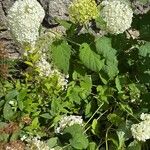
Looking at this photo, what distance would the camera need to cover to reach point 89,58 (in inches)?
129

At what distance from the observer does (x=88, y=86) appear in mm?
3506

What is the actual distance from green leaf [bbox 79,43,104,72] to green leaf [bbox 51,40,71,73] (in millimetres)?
82

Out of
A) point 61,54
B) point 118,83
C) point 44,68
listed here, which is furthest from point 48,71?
point 118,83

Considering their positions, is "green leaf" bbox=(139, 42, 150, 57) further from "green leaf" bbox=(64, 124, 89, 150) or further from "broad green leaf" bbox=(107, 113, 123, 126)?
"green leaf" bbox=(64, 124, 89, 150)

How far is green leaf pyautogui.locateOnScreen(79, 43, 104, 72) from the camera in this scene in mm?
3258

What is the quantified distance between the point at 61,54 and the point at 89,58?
6.7 inches

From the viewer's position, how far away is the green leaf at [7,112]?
3.38 metres

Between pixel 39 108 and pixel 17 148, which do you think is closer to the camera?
pixel 17 148

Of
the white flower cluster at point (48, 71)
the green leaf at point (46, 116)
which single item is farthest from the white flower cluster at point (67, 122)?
the white flower cluster at point (48, 71)

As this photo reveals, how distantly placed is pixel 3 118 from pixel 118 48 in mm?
783

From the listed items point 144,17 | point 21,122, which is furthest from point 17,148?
point 144,17

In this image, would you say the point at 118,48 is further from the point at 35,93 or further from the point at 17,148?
the point at 17,148

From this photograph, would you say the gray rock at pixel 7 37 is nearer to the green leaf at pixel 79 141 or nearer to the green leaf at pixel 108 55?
the green leaf at pixel 108 55

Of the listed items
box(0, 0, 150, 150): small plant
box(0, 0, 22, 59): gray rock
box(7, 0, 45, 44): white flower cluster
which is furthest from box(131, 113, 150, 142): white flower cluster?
box(0, 0, 22, 59): gray rock
